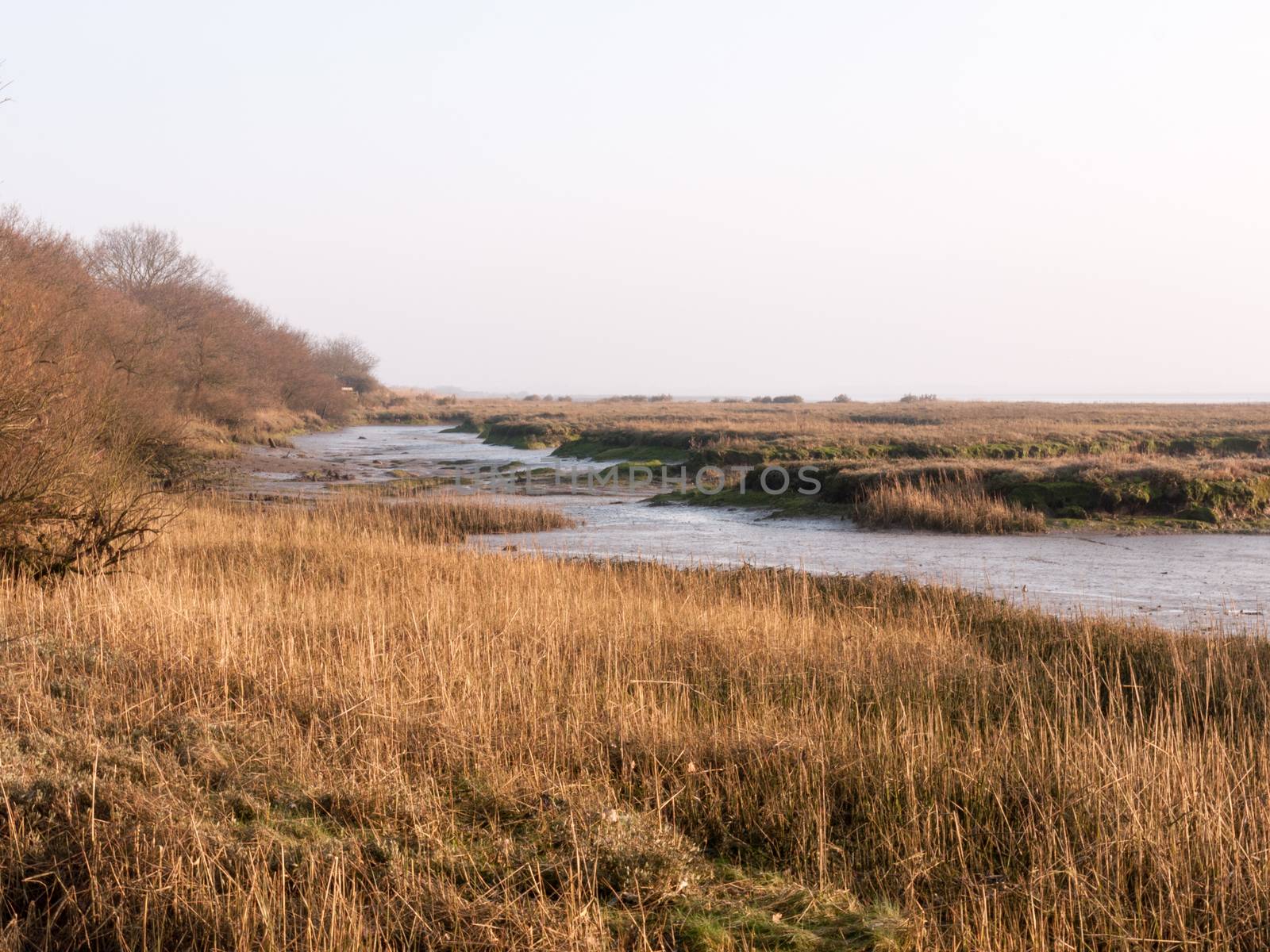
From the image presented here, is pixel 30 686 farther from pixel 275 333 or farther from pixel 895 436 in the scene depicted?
pixel 275 333

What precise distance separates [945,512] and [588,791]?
19717 mm

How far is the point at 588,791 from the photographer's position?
18.3 ft

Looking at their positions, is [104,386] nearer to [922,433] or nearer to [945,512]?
[945,512]

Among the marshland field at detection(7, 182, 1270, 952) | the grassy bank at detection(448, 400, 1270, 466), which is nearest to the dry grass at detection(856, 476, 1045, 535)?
the marshland field at detection(7, 182, 1270, 952)

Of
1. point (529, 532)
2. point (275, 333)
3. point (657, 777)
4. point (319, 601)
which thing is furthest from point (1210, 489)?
point (275, 333)

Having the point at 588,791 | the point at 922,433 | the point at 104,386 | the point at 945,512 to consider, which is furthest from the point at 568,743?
the point at 922,433

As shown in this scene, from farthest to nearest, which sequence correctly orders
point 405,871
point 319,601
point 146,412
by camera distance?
1. point 146,412
2. point 319,601
3. point 405,871

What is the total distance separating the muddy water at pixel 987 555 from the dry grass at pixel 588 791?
5.06 m

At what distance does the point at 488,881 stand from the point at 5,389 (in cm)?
783

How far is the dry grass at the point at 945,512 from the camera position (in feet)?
77.2

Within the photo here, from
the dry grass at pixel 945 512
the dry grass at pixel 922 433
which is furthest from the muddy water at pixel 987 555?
the dry grass at pixel 922 433

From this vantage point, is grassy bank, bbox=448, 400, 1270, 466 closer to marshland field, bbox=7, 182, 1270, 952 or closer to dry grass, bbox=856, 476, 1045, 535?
dry grass, bbox=856, 476, 1045, 535

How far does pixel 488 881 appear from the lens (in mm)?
4742

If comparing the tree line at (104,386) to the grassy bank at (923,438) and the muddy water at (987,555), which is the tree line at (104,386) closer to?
the muddy water at (987,555)
